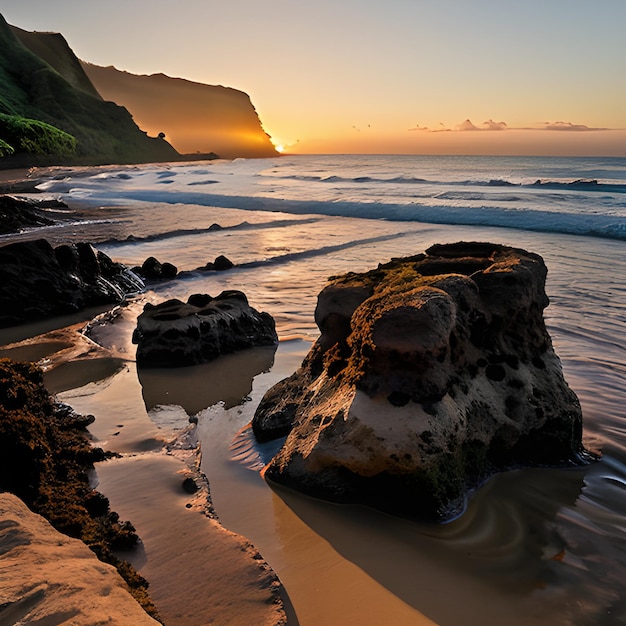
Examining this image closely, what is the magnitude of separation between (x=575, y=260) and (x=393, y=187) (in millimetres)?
23674

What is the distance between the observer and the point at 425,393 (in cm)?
342

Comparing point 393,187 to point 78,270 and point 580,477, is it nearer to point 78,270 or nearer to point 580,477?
point 78,270

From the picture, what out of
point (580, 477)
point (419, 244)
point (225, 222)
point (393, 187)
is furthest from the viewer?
point (393, 187)

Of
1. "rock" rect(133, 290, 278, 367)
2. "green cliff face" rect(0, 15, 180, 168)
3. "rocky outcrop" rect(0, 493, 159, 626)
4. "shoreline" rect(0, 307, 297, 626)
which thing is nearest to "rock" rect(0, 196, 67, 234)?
"rock" rect(133, 290, 278, 367)

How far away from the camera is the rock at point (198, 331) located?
20.8ft

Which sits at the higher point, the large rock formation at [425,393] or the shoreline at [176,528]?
the large rock formation at [425,393]

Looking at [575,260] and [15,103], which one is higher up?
[15,103]

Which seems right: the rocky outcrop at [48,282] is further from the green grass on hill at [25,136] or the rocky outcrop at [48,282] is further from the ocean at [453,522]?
the green grass on hill at [25,136]

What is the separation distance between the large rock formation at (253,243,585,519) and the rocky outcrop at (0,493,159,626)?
163 cm

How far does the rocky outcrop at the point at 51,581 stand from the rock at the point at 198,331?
398 centimetres

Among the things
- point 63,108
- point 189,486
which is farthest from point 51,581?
point 63,108

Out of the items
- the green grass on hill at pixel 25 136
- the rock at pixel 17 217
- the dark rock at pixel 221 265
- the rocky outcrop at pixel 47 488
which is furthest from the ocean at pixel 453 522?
the green grass on hill at pixel 25 136

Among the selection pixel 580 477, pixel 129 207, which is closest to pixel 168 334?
pixel 580 477

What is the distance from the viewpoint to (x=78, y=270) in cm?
931
